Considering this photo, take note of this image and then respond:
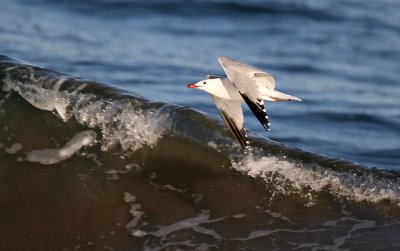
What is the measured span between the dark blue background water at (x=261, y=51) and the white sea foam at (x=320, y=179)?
1.59 m

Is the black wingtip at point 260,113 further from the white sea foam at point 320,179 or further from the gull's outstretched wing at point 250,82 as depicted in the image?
the white sea foam at point 320,179

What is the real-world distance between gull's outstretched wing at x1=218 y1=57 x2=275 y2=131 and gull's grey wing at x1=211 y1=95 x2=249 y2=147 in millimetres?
265

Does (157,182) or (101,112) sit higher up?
(101,112)

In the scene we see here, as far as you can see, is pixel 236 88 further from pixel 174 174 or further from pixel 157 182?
pixel 157 182

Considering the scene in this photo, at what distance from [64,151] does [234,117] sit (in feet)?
4.00

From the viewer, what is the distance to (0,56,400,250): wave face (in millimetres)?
5848

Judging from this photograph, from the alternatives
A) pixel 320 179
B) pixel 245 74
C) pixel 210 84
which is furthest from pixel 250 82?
pixel 320 179

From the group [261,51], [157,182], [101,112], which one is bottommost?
[157,182]

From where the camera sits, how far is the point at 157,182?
641 centimetres

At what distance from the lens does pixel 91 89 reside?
23.2ft

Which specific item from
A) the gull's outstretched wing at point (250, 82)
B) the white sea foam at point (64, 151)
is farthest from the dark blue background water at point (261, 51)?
the white sea foam at point (64, 151)

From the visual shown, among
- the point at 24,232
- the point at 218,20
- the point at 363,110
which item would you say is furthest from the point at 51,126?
the point at 218,20

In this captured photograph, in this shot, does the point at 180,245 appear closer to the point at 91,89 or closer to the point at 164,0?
the point at 91,89

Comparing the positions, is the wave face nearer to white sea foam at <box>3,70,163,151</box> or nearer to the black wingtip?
white sea foam at <box>3,70,163,151</box>
